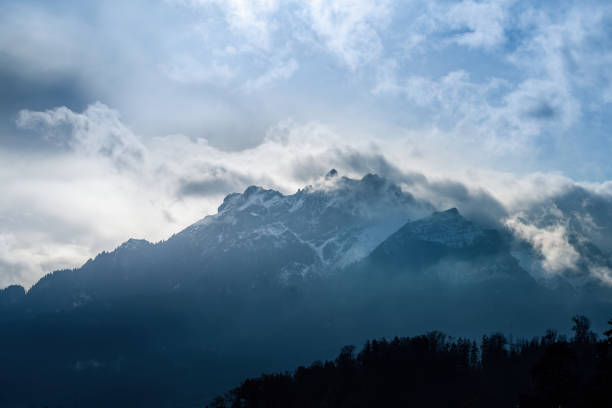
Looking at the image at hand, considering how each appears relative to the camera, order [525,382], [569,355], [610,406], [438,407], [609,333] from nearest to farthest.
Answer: [610,406], [609,333], [569,355], [438,407], [525,382]

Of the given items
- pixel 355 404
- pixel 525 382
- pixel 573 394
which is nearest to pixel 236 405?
pixel 355 404

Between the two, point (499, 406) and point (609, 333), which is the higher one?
point (609, 333)

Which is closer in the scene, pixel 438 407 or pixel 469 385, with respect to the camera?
pixel 438 407

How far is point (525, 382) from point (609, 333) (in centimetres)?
13117

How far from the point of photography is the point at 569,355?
7656 centimetres

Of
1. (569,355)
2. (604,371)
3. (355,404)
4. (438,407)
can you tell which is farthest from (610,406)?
(355,404)

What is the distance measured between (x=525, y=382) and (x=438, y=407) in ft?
110

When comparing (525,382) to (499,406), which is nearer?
(499,406)

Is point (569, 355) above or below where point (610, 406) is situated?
above

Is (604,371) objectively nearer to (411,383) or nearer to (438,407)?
(438,407)

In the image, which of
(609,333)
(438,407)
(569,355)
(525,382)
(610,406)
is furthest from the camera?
(525,382)

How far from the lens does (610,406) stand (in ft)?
211

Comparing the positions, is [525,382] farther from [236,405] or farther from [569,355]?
[569,355]

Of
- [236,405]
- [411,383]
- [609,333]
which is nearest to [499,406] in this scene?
[411,383]
